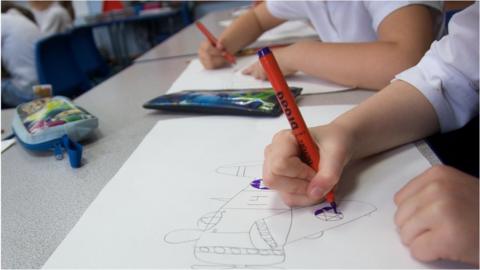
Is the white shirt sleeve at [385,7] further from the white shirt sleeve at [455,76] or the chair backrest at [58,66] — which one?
the chair backrest at [58,66]

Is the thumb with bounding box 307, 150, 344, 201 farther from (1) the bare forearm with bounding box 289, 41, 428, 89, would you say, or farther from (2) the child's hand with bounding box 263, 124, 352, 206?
(1) the bare forearm with bounding box 289, 41, 428, 89

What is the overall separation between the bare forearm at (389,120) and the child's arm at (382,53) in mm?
110

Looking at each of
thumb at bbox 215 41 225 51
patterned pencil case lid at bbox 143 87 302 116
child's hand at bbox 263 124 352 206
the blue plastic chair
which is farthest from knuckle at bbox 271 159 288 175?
the blue plastic chair

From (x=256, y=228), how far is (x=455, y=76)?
1.02 ft

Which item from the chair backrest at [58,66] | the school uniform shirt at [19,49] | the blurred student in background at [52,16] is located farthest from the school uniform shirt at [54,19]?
the chair backrest at [58,66]

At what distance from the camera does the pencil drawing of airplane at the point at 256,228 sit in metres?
0.28

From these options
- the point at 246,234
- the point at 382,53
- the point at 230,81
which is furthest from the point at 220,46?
the point at 246,234

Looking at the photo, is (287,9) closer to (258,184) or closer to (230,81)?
(230,81)

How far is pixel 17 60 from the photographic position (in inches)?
69.5

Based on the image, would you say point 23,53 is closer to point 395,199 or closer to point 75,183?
point 75,183

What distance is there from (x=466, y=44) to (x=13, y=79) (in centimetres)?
185

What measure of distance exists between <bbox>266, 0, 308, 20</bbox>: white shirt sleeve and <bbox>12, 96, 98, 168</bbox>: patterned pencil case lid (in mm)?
552

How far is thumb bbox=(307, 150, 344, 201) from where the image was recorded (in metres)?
0.32

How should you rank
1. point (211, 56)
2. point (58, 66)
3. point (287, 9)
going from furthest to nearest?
point (58, 66), point (287, 9), point (211, 56)
